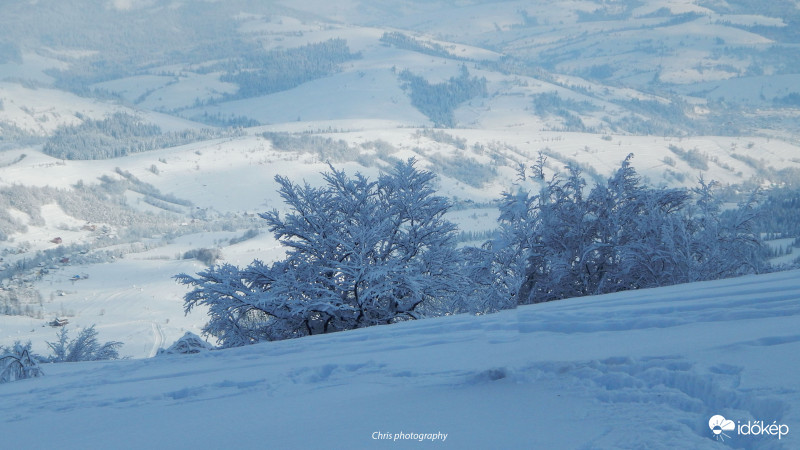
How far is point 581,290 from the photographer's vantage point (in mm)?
10812

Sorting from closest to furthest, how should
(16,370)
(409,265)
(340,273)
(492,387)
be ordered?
1. (492,387)
2. (16,370)
3. (340,273)
4. (409,265)

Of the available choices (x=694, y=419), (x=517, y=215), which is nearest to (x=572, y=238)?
(x=517, y=215)

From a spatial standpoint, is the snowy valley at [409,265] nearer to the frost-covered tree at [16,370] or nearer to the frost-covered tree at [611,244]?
the frost-covered tree at [611,244]

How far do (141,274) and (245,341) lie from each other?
25.1 m

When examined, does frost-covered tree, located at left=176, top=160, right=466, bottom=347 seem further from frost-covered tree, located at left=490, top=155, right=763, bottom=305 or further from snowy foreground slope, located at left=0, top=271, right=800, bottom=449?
snowy foreground slope, located at left=0, top=271, right=800, bottom=449

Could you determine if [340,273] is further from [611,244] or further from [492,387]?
[492,387]

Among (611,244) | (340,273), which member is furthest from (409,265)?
(611,244)

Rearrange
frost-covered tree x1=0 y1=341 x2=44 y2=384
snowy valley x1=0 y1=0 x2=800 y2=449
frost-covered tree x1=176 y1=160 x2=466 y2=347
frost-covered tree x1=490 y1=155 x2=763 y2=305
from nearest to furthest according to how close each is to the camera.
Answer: snowy valley x1=0 y1=0 x2=800 y2=449 → frost-covered tree x1=0 y1=341 x2=44 y2=384 → frost-covered tree x1=176 y1=160 x2=466 y2=347 → frost-covered tree x1=490 y1=155 x2=763 y2=305

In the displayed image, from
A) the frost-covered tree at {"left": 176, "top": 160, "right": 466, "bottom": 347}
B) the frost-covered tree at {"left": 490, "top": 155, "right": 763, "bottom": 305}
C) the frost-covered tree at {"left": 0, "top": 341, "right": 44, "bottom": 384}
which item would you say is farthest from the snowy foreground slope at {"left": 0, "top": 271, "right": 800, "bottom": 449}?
the frost-covered tree at {"left": 490, "top": 155, "right": 763, "bottom": 305}

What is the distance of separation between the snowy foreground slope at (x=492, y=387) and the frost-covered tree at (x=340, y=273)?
4360 mm

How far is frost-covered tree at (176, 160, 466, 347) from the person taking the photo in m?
9.94

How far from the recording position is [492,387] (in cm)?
344

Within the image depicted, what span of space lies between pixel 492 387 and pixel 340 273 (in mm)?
7515

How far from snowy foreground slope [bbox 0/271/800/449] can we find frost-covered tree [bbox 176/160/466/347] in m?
4.36
